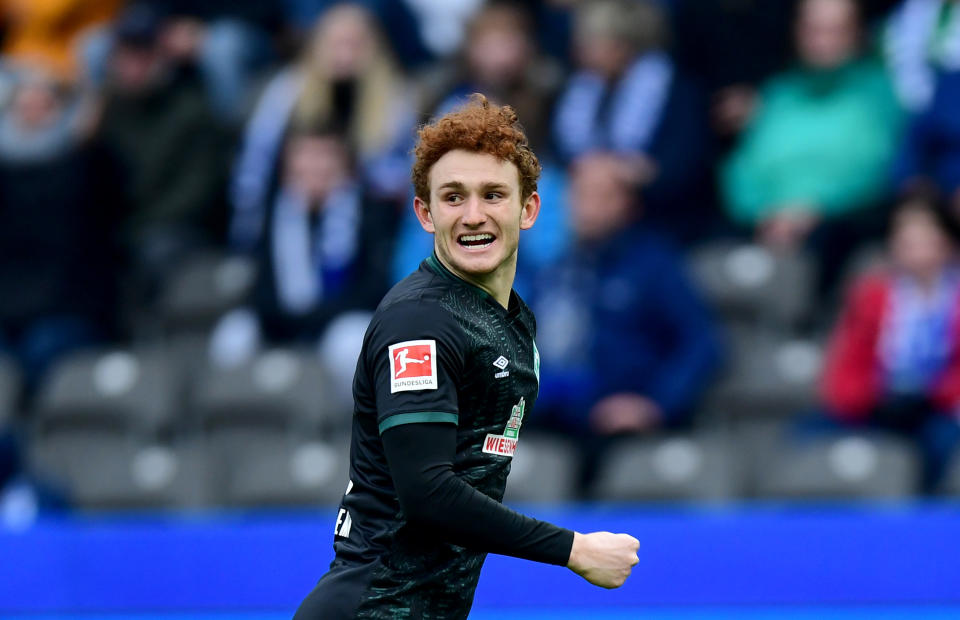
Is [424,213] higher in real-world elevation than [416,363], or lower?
higher

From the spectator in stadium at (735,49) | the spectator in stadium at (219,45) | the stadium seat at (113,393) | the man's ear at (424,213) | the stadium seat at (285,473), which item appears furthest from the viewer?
the spectator in stadium at (219,45)

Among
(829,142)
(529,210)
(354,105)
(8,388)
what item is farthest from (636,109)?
(529,210)

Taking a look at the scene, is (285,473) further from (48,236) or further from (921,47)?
(921,47)

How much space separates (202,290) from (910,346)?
3.73 m

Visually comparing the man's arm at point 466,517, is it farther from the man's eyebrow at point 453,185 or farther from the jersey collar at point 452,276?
the man's eyebrow at point 453,185

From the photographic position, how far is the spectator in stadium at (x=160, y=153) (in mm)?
8250

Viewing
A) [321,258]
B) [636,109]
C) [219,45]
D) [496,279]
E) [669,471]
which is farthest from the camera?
[219,45]

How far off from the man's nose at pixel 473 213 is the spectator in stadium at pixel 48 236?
563 centimetres

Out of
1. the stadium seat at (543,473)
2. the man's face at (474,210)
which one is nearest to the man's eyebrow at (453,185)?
the man's face at (474,210)

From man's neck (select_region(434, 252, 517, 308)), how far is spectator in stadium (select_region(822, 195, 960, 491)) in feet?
11.6

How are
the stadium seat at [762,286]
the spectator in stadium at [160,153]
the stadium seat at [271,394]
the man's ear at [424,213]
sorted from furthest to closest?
the spectator in stadium at [160,153] < the stadium seat at [271,394] < the stadium seat at [762,286] < the man's ear at [424,213]

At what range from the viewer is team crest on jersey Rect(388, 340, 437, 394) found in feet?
8.82

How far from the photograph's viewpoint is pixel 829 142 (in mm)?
6957

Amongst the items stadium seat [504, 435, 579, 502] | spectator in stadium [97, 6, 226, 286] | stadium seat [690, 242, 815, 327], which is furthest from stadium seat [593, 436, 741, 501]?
spectator in stadium [97, 6, 226, 286]
